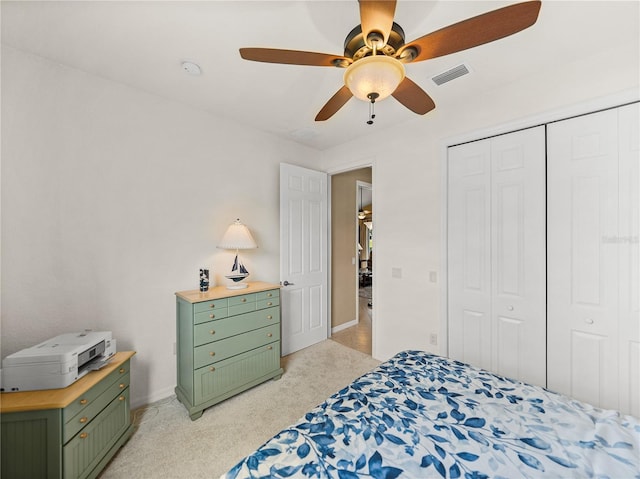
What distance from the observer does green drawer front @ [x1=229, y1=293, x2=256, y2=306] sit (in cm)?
232

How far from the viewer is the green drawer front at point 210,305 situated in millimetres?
2093

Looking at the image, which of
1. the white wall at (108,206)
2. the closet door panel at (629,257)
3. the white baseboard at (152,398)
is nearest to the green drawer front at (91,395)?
the white wall at (108,206)

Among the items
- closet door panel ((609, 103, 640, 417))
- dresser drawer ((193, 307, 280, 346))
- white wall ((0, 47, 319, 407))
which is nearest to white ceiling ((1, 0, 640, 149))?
white wall ((0, 47, 319, 407))

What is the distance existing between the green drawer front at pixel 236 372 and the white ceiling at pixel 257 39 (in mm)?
2361

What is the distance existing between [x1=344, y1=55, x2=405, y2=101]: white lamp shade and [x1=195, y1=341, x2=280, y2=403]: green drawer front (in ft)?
7.53

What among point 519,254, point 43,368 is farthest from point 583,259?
point 43,368

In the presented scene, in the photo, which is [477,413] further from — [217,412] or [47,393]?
[47,393]

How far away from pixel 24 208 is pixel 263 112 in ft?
6.52

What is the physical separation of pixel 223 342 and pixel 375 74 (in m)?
2.23

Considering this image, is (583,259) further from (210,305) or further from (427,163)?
(210,305)

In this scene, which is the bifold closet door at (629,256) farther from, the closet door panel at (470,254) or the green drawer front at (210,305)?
the green drawer front at (210,305)

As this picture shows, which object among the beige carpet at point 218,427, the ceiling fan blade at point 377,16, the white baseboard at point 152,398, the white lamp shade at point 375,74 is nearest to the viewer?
the ceiling fan blade at point 377,16

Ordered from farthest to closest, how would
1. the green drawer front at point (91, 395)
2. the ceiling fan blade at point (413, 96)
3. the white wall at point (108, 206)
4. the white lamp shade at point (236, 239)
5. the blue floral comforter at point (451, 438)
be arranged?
the white lamp shade at point (236, 239) → the white wall at point (108, 206) → the ceiling fan blade at point (413, 96) → the green drawer front at point (91, 395) → the blue floral comforter at point (451, 438)

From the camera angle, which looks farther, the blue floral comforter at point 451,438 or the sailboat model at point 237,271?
the sailboat model at point 237,271
